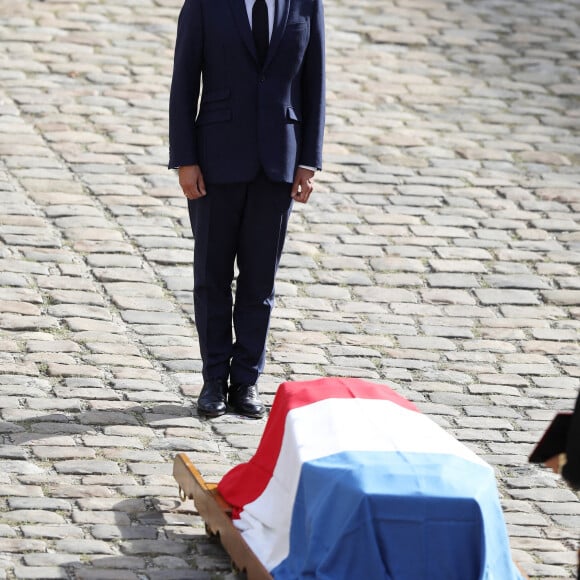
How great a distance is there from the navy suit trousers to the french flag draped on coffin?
4.81 feet

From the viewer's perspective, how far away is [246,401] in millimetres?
6344

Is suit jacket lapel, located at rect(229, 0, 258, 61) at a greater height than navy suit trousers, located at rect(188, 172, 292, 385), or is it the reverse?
suit jacket lapel, located at rect(229, 0, 258, 61)

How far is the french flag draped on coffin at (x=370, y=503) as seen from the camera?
4289mm

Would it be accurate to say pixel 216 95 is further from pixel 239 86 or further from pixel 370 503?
pixel 370 503

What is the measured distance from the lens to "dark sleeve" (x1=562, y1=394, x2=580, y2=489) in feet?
12.6

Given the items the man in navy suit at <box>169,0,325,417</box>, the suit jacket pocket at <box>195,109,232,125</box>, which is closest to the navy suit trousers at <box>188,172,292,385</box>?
the man in navy suit at <box>169,0,325,417</box>

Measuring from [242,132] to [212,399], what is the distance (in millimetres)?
1250

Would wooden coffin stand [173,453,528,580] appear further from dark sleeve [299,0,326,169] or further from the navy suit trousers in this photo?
dark sleeve [299,0,326,169]

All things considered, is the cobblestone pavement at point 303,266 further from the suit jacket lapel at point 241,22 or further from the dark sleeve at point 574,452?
the suit jacket lapel at point 241,22

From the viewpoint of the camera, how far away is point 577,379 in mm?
7082

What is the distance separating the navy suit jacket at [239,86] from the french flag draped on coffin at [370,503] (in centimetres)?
154

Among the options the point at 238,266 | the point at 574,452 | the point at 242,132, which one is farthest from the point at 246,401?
the point at 574,452

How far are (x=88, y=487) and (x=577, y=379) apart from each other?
9.17ft

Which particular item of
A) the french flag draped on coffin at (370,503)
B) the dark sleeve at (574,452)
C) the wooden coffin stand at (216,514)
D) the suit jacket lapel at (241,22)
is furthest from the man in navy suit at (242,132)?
the dark sleeve at (574,452)
